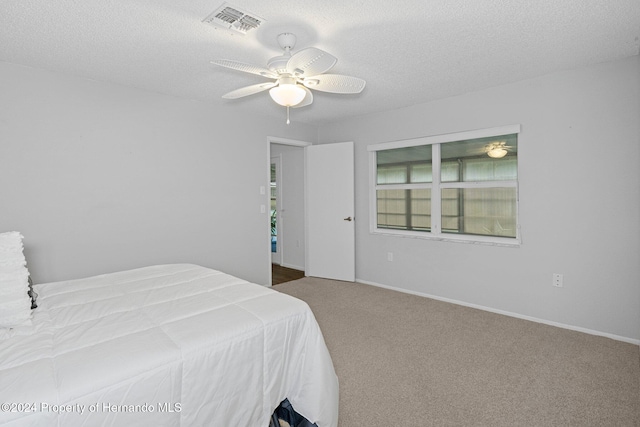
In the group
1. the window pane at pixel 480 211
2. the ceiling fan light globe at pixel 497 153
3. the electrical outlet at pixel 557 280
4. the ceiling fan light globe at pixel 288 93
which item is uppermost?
the ceiling fan light globe at pixel 288 93

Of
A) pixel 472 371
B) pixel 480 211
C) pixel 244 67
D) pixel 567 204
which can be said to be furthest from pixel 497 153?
pixel 244 67

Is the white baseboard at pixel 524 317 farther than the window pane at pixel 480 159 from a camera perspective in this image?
No

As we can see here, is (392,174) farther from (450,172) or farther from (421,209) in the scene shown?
(450,172)

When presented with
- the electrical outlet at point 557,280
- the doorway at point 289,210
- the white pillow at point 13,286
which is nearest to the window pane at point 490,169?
the electrical outlet at point 557,280

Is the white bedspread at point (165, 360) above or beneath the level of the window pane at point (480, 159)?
beneath

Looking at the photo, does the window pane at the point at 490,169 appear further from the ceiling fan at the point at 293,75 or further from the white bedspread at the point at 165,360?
the white bedspread at the point at 165,360

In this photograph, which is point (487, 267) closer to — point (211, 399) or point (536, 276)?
point (536, 276)

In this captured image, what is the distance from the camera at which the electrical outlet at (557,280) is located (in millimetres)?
3105

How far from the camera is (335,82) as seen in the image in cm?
238

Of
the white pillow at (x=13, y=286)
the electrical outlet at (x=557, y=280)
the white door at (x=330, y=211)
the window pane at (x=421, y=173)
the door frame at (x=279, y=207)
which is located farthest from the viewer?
the door frame at (x=279, y=207)

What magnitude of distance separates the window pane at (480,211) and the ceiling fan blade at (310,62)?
95.6 inches

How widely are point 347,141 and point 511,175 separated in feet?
7.14

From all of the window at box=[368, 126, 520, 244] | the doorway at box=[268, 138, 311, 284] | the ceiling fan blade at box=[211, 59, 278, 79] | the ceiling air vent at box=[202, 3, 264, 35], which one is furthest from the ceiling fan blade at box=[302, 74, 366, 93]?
the doorway at box=[268, 138, 311, 284]

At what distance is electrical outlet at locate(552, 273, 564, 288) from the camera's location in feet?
10.2
